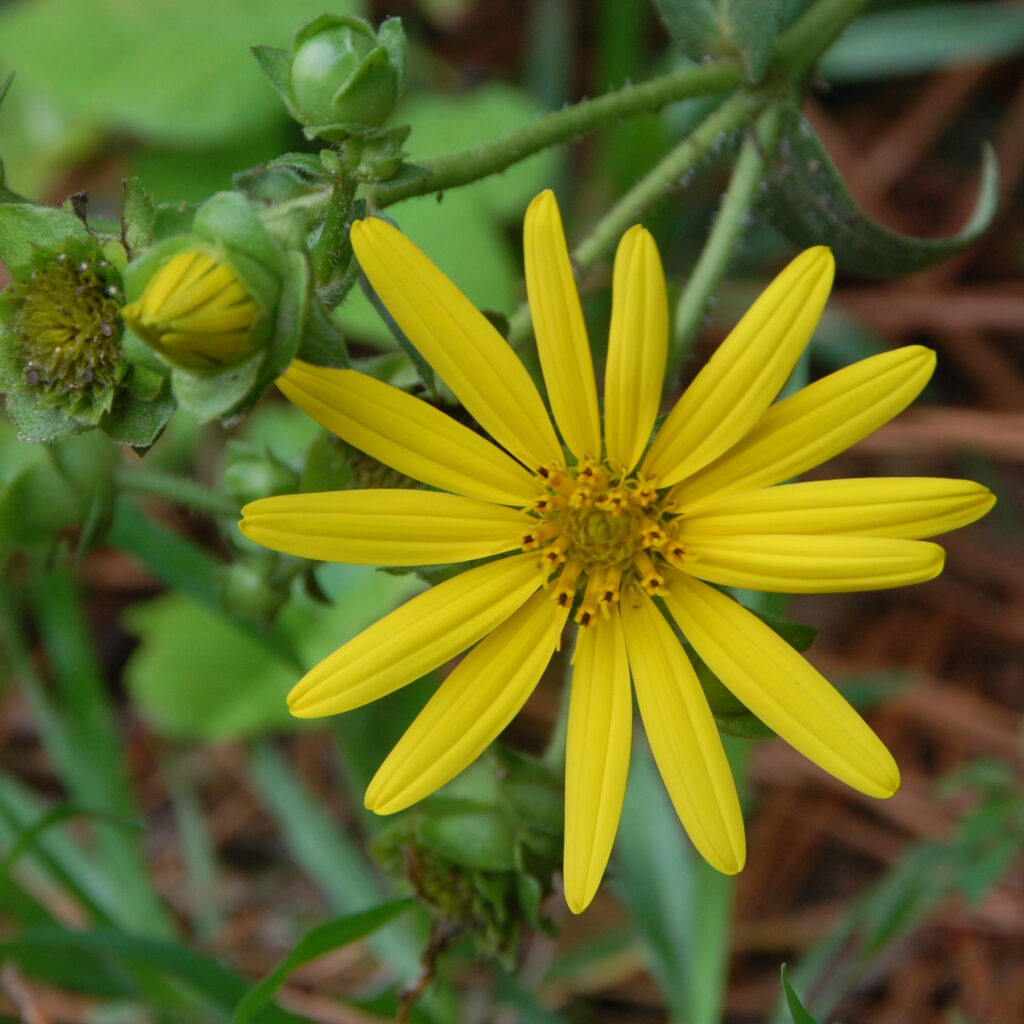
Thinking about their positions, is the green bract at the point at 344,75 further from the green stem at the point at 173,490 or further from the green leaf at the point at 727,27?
the green stem at the point at 173,490

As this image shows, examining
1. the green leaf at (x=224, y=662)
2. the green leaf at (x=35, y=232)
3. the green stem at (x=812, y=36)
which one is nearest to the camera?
the green leaf at (x=35, y=232)

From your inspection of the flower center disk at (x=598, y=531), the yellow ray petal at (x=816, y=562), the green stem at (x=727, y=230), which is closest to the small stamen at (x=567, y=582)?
the flower center disk at (x=598, y=531)

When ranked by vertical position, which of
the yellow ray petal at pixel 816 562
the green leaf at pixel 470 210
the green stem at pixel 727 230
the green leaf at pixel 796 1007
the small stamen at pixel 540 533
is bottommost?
A: the green leaf at pixel 796 1007

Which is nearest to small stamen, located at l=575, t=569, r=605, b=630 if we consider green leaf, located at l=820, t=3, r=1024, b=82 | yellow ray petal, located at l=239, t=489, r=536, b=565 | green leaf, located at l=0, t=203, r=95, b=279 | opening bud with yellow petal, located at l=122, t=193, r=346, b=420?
yellow ray petal, located at l=239, t=489, r=536, b=565

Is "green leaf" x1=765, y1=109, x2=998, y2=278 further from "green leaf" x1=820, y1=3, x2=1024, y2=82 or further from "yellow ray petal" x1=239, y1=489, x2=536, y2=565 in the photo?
"green leaf" x1=820, y1=3, x2=1024, y2=82

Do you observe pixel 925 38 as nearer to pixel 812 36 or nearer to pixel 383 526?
pixel 812 36

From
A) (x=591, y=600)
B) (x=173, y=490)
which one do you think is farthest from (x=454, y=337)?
(x=173, y=490)

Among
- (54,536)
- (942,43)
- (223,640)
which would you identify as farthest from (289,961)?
(942,43)

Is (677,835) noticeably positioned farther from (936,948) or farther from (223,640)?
(223,640)
